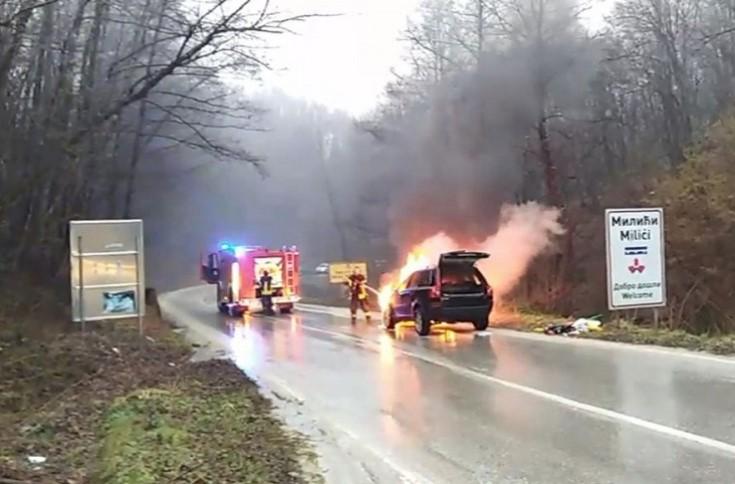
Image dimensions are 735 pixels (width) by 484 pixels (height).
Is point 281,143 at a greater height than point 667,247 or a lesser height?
greater

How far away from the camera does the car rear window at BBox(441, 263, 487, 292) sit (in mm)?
20031

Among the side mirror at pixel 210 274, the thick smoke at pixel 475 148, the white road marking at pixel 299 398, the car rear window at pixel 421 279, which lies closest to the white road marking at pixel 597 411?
the white road marking at pixel 299 398

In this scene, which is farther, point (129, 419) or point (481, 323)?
point (481, 323)

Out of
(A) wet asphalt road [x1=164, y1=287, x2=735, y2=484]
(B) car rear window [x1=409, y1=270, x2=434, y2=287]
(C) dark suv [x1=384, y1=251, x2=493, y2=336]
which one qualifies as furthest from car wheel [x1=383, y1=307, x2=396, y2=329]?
(A) wet asphalt road [x1=164, y1=287, x2=735, y2=484]

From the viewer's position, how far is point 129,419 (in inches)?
338

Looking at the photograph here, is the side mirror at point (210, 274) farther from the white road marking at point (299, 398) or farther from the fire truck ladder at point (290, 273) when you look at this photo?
the white road marking at point (299, 398)

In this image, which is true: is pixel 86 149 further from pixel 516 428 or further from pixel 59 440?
pixel 516 428

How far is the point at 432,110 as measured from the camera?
3136 centimetres

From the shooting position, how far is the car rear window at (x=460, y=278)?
20031 millimetres

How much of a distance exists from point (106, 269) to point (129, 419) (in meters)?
9.64

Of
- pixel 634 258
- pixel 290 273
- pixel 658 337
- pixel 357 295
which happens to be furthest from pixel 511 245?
pixel 290 273

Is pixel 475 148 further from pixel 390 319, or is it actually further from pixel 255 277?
pixel 255 277

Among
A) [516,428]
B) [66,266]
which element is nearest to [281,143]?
[66,266]

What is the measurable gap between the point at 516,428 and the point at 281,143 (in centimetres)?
4695
